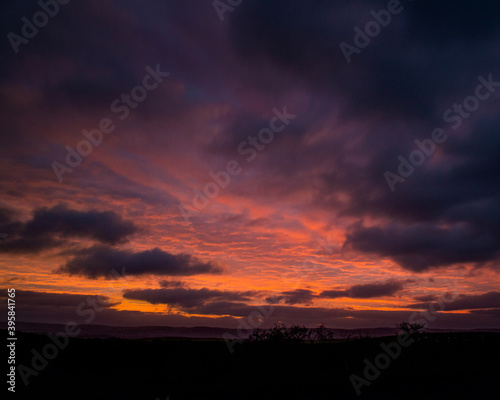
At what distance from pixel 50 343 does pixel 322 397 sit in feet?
62.9

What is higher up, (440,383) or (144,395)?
(144,395)

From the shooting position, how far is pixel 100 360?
85.7 ft

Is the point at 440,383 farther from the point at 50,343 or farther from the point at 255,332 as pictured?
the point at 50,343

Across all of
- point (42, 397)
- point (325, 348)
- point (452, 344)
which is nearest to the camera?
point (42, 397)

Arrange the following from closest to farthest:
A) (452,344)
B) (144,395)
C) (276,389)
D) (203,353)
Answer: (144,395)
(276,389)
(203,353)
(452,344)

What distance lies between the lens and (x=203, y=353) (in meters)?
28.4

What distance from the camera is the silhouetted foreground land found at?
73.5 ft

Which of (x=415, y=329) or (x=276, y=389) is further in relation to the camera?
(x=415, y=329)

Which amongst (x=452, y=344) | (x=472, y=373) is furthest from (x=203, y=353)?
(x=452, y=344)

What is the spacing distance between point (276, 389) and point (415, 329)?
768 inches

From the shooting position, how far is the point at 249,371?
26.9 m

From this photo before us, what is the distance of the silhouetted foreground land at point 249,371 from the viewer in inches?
882

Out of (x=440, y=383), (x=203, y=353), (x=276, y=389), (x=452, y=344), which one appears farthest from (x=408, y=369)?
(x=203, y=353)

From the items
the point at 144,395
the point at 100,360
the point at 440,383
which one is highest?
the point at 100,360
